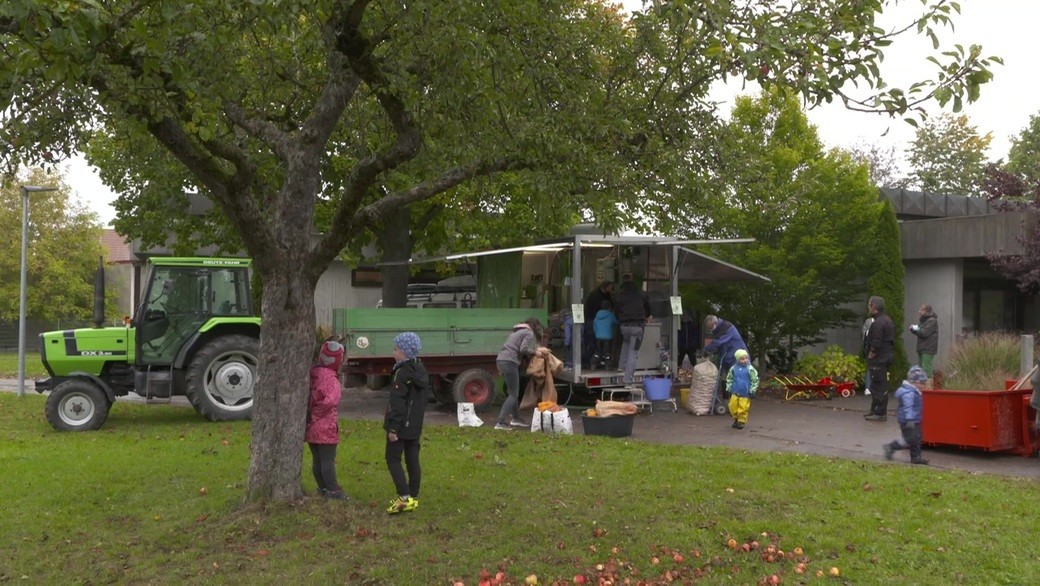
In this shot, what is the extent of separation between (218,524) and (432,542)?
1780mm

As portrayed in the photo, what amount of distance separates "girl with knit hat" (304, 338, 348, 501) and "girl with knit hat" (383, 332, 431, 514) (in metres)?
0.52

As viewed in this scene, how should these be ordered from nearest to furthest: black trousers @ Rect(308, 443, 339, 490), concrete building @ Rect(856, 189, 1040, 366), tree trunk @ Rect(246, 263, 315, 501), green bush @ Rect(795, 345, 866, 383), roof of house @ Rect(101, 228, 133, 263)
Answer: tree trunk @ Rect(246, 263, 315, 501), black trousers @ Rect(308, 443, 339, 490), green bush @ Rect(795, 345, 866, 383), concrete building @ Rect(856, 189, 1040, 366), roof of house @ Rect(101, 228, 133, 263)

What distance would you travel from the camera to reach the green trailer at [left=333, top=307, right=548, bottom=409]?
15.0 metres

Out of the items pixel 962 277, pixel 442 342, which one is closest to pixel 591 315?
pixel 442 342

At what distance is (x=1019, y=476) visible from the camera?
10.2m

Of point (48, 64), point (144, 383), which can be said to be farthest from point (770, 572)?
point (144, 383)

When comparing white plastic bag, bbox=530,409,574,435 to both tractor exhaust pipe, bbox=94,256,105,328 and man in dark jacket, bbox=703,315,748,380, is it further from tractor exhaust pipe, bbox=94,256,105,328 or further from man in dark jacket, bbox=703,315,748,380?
tractor exhaust pipe, bbox=94,256,105,328

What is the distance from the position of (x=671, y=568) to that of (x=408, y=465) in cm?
256

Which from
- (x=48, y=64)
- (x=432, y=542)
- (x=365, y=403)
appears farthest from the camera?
(x=365, y=403)

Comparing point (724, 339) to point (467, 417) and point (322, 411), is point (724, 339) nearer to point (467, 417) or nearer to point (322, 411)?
point (467, 417)

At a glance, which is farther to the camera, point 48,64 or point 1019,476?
point 1019,476

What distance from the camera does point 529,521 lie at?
8078mm

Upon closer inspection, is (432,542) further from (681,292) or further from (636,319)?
(681,292)

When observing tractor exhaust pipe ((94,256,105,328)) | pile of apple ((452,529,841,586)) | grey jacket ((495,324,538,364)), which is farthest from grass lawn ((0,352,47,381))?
pile of apple ((452,529,841,586))
